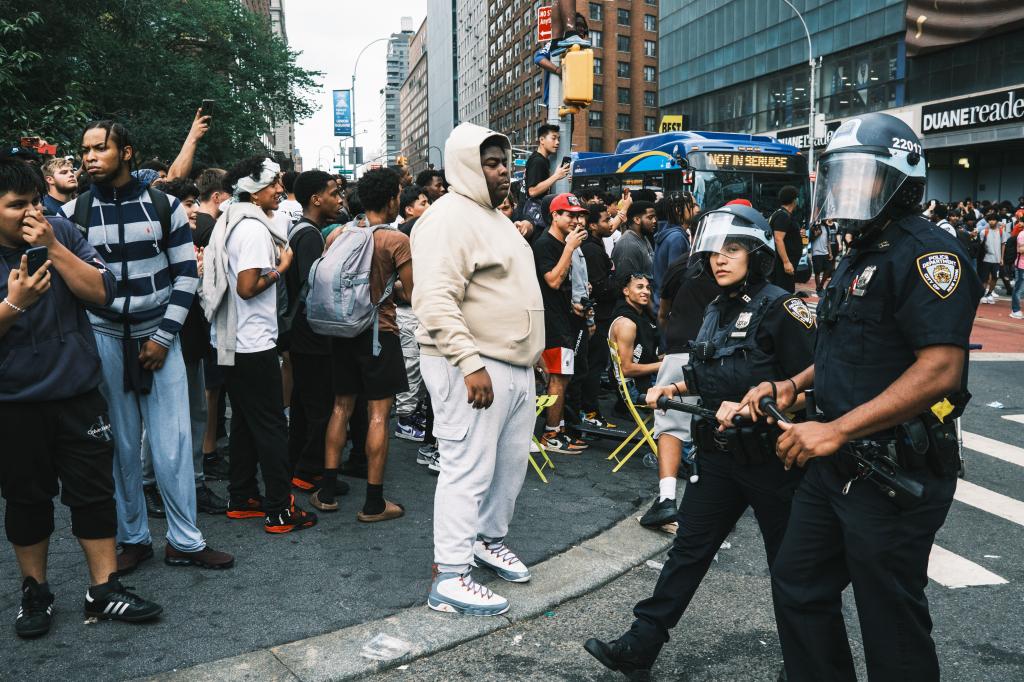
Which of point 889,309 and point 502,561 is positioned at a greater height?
point 889,309

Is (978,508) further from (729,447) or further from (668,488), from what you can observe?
(729,447)

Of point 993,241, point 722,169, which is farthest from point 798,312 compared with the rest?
point 993,241

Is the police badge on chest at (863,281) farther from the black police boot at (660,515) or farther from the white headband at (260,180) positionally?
the white headband at (260,180)

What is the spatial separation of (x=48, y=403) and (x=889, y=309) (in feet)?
10.6

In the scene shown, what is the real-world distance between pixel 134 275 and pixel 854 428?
333 cm

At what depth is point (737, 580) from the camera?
425 cm

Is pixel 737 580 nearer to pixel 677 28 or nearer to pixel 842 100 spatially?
pixel 842 100

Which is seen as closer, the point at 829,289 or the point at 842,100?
the point at 829,289

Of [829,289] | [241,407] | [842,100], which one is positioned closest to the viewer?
[829,289]

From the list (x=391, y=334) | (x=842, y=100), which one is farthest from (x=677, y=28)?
(x=391, y=334)

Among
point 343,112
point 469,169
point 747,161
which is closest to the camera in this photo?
point 469,169

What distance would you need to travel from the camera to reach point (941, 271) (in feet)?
7.55

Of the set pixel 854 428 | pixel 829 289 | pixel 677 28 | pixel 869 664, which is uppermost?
pixel 677 28

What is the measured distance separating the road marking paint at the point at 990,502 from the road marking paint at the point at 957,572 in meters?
0.79
